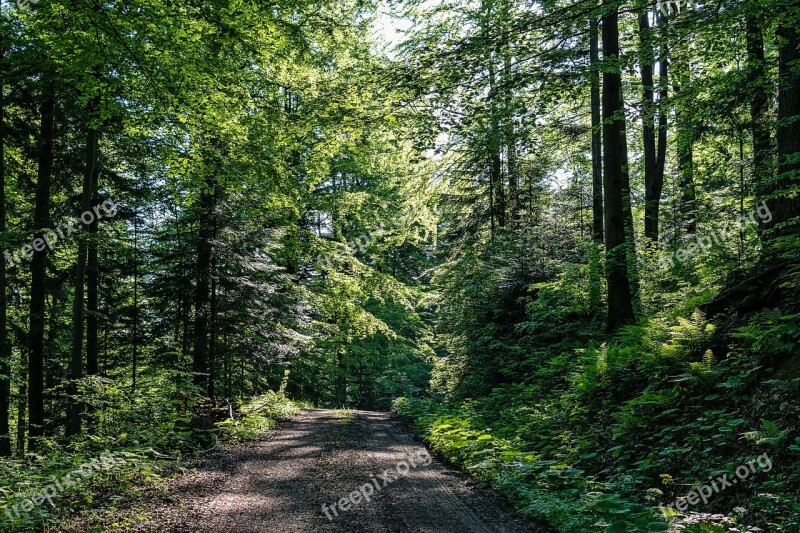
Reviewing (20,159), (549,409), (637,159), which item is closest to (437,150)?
(549,409)

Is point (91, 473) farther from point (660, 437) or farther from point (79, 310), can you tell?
point (660, 437)

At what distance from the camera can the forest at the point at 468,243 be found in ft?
21.4

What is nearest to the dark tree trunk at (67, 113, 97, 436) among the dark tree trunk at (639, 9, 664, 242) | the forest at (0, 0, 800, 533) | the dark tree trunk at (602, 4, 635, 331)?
the forest at (0, 0, 800, 533)

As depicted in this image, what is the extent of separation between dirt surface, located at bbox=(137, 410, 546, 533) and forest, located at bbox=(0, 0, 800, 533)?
2.07 feet

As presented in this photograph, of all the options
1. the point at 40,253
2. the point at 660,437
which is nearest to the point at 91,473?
the point at 660,437

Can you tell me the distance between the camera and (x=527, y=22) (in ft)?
27.7

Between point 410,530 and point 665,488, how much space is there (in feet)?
9.87

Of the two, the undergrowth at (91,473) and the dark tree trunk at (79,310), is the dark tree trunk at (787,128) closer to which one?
the undergrowth at (91,473)

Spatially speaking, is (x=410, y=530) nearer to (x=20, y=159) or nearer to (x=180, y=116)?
(x=180, y=116)

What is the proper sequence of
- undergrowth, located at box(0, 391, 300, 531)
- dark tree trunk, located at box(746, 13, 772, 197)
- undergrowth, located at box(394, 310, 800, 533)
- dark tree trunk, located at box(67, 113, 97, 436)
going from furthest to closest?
dark tree trunk, located at box(67, 113, 97, 436) < dark tree trunk, located at box(746, 13, 772, 197) < undergrowth, located at box(0, 391, 300, 531) < undergrowth, located at box(394, 310, 800, 533)

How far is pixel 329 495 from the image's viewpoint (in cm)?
735

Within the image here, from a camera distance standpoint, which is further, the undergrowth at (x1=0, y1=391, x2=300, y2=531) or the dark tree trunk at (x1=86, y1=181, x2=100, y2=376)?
the dark tree trunk at (x1=86, y1=181, x2=100, y2=376)

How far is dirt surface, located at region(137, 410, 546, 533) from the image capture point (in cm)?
607

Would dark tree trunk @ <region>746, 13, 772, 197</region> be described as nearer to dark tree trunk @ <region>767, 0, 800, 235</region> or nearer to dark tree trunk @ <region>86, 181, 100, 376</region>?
dark tree trunk @ <region>767, 0, 800, 235</region>
